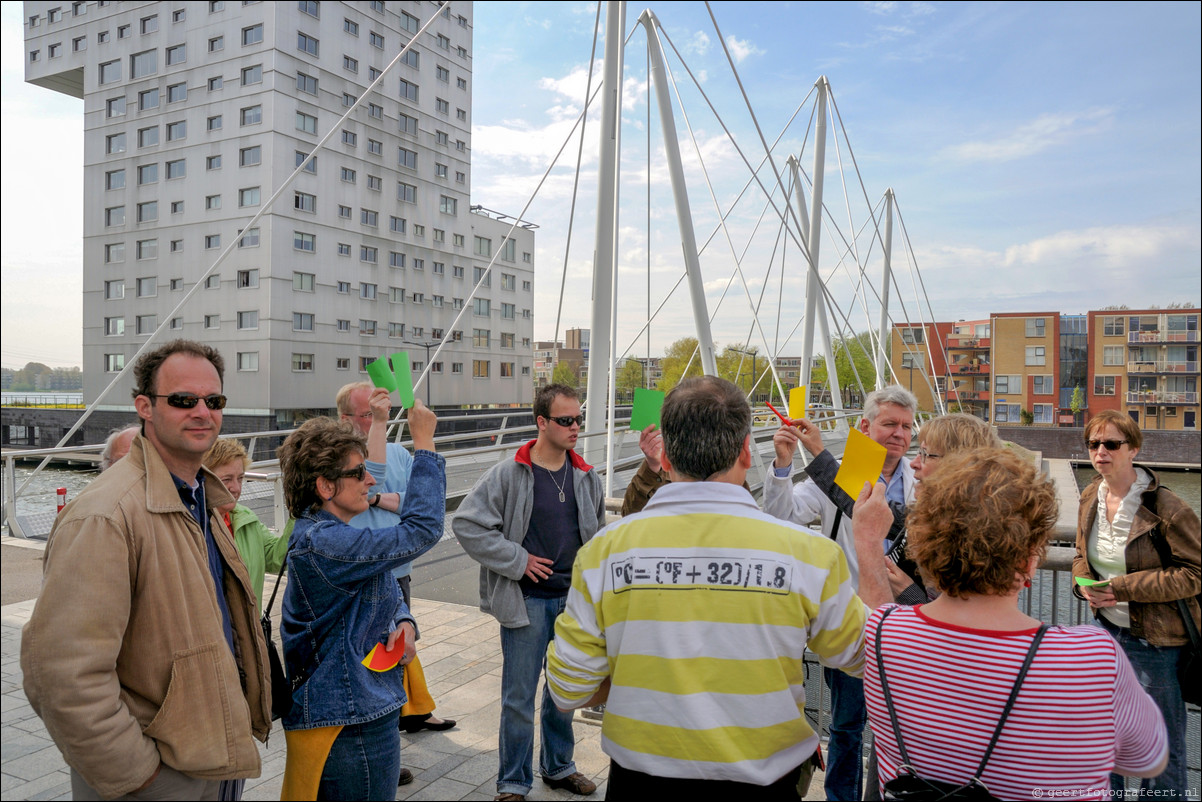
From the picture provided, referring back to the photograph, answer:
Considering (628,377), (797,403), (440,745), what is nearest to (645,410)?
(797,403)

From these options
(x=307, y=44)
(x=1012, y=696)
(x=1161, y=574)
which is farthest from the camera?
(x=307, y=44)

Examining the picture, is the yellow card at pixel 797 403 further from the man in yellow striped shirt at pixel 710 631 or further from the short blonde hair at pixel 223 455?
the short blonde hair at pixel 223 455

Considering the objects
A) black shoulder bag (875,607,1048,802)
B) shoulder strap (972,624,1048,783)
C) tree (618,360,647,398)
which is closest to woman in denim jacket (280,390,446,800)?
black shoulder bag (875,607,1048,802)

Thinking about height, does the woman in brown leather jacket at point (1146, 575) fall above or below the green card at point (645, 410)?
below

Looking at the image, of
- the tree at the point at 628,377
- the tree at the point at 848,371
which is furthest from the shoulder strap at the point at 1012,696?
the tree at the point at 628,377

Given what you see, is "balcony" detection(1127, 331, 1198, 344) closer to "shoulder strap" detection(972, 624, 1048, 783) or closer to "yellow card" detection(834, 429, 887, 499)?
"yellow card" detection(834, 429, 887, 499)

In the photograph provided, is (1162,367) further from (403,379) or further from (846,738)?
(403,379)

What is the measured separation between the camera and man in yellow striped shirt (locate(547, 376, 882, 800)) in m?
1.49

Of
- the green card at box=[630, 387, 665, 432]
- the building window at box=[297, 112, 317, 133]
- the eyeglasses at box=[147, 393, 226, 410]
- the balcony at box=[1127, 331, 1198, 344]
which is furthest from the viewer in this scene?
the balcony at box=[1127, 331, 1198, 344]

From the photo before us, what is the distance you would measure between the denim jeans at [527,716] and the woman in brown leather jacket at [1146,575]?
2017 mm

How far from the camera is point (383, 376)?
293 cm

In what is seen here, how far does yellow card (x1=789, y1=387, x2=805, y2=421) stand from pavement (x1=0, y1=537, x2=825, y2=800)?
1.50m

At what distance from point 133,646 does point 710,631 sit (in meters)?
1.22

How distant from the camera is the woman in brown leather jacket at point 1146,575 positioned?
8.33ft
